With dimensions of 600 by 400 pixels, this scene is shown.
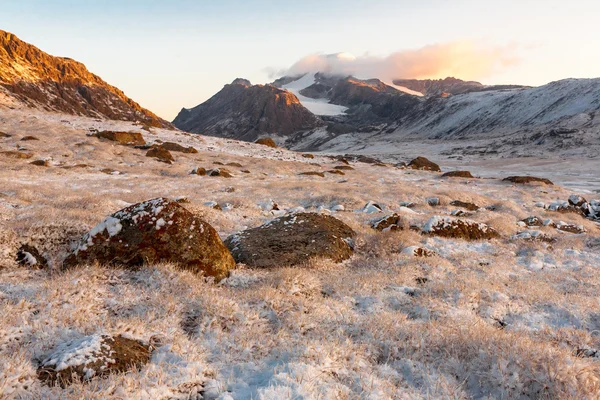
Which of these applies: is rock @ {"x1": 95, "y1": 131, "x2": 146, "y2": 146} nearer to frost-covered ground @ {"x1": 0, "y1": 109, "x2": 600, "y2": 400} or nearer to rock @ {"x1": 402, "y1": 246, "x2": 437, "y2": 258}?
frost-covered ground @ {"x1": 0, "y1": 109, "x2": 600, "y2": 400}

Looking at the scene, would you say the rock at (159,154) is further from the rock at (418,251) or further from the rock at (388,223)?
the rock at (418,251)

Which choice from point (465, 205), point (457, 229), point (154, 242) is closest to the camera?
point (154, 242)

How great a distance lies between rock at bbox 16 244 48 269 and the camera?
828 centimetres

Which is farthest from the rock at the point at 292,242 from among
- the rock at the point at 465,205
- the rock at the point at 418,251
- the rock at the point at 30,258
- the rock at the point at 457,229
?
the rock at the point at 465,205

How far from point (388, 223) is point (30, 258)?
1209cm

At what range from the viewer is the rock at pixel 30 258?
8281 millimetres

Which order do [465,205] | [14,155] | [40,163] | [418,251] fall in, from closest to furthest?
[418,251] → [465,205] → [40,163] → [14,155]

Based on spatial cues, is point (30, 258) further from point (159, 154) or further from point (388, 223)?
point (159, 154)

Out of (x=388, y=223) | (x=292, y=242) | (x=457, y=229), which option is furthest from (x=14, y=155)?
(x=457, y=229)

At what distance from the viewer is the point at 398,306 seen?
7.81 meters

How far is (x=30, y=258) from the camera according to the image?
839 centimetres

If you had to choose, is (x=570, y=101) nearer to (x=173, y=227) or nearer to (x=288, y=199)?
(x=288, y=199)

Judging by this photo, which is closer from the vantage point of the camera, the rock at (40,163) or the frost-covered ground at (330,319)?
the frost-covered ground at (330,319)

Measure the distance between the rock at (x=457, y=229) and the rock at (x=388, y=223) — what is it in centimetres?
108
